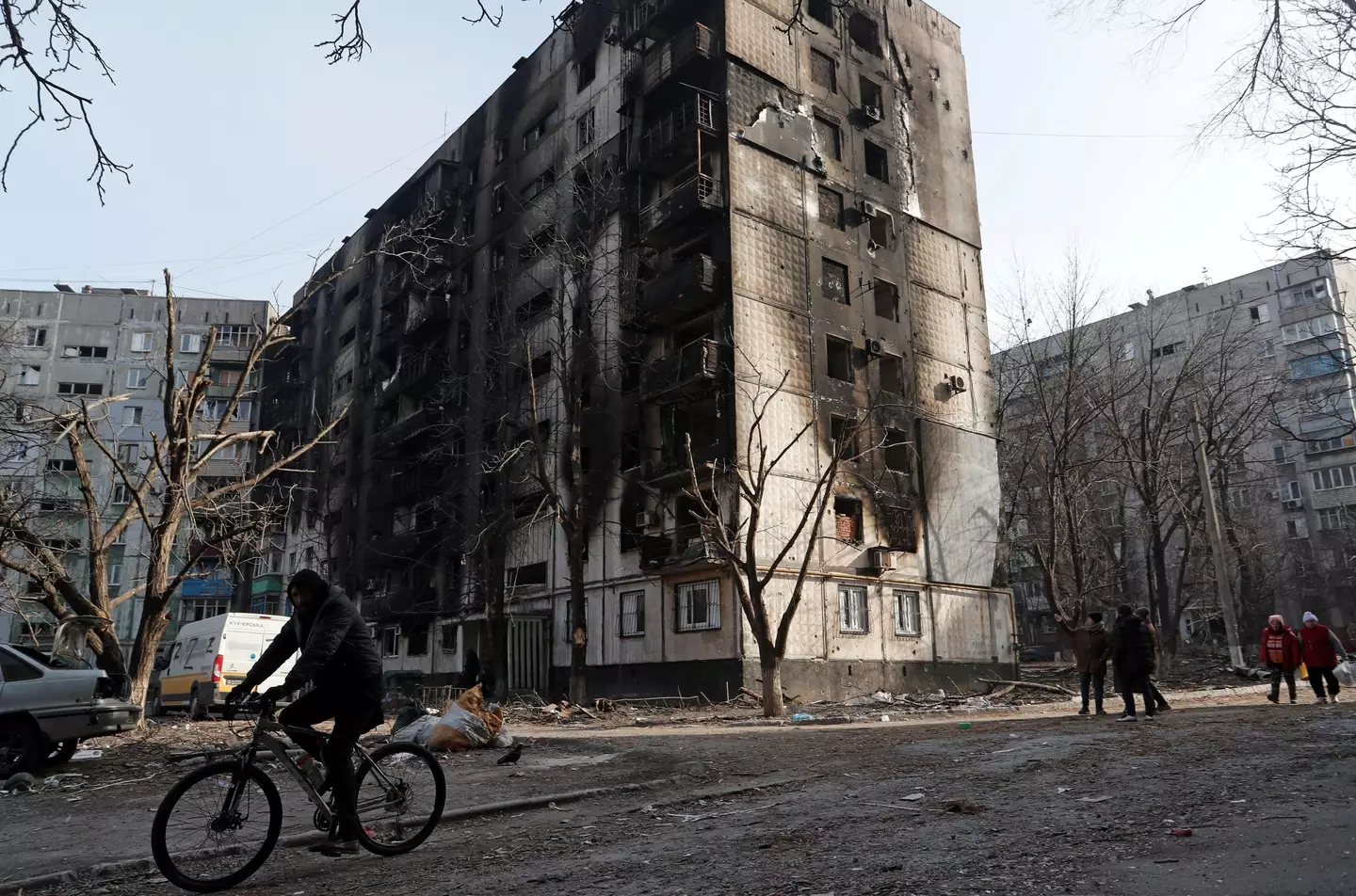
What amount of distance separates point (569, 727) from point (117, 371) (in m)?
53.4

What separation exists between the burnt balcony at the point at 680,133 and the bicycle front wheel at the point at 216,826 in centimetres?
2504

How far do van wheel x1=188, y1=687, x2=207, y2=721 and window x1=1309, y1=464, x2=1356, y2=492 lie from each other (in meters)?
64.8

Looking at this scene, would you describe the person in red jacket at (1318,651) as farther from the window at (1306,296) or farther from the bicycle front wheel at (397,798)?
the window at (1306,296)

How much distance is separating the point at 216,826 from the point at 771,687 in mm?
14848

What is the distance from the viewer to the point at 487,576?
32438 mm

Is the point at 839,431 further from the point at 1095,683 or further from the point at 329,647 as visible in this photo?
the point at 329,647

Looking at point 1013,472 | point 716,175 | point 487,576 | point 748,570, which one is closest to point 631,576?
point 487,576

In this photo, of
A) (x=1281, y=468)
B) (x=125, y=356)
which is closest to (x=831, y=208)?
(x=1281, y=468)

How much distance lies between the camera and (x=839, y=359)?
2984 cm

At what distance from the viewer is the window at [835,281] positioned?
A: 30.1m

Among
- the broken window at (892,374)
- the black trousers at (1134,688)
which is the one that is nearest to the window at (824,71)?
the broken window at (892,374)

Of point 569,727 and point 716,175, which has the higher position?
point 716,175

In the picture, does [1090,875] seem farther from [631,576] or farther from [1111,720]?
[631,576]

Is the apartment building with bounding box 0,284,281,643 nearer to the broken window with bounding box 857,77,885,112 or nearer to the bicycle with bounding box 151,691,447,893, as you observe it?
the broken window with bounding box 857,77,885,112
